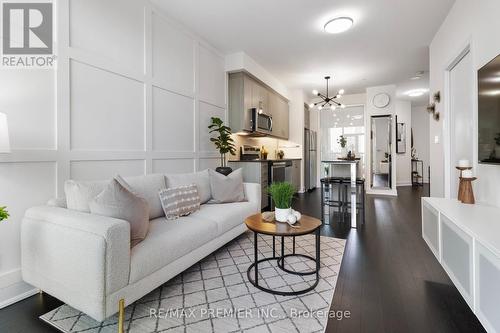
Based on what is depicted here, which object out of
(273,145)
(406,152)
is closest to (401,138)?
(406,152)

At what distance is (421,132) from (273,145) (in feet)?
19.8

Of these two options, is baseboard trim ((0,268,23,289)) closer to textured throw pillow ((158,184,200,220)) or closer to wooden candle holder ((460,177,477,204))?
textured throw pillow ((158,184,200,220))

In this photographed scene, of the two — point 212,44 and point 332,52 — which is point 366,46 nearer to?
point 332,52

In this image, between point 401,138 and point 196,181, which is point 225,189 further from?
point 401,138

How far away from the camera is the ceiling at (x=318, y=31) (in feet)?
9.62

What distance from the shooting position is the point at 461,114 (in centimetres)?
279

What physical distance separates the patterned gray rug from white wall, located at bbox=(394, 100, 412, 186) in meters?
7.32

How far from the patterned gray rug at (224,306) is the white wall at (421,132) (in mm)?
8475

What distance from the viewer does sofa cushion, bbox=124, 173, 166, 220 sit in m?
2.26

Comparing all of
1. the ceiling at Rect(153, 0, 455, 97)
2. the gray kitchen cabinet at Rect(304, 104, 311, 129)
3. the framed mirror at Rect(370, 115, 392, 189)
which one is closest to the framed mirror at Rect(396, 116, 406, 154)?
the framed mirror at Rect(370, 115, 392, 189)

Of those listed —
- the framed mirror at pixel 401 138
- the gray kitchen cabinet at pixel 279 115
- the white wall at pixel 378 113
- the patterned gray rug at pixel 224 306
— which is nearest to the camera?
the patterned gray rug at pixel 224 306

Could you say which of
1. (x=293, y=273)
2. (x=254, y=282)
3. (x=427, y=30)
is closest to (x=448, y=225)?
(x=293, y=273)

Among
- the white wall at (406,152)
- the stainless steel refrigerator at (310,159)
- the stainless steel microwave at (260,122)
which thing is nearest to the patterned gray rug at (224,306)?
the stainless steel microwave at (260,122)

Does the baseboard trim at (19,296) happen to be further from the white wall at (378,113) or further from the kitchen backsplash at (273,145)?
the white wall at (378,113)
